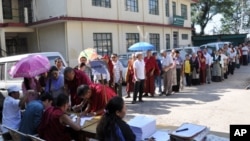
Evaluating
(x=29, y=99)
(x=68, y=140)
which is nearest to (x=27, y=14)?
(x=29, y=99)

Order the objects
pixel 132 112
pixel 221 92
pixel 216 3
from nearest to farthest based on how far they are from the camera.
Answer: pixel 132 112, pixel 221 92, pixel 216 3

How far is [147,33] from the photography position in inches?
978

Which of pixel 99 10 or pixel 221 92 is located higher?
pixel 99 10

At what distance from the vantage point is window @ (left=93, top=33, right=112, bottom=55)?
19609 mm

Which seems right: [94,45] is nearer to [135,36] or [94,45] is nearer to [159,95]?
[135,36]

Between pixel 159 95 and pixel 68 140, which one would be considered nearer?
pixel 68 140

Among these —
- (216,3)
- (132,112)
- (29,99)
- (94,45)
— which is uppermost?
(216,3)

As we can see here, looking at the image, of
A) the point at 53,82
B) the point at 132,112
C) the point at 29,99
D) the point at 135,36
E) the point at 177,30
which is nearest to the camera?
the point at 29,99

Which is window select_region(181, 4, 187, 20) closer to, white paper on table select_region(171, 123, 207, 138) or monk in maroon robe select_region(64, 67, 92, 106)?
monk in maroon robe select_region(64, 67, 92, 106)

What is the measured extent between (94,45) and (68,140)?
15.1 m

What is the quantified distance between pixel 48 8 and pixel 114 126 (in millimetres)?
16726

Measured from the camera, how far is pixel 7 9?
19.8m

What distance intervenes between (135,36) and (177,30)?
8066 mm

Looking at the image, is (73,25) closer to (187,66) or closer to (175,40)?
(187,66)
